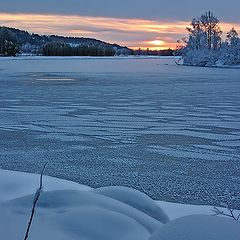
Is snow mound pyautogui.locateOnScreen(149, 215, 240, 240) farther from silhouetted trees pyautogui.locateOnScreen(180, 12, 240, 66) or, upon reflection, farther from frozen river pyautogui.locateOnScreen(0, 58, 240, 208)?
silhouetted trees pyautogui.locateOnScreen(180, 12, 240, 66)

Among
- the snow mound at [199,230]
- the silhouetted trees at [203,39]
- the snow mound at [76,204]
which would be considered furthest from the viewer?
the silhouetted trees at [203,39]

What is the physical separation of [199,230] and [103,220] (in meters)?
0.92

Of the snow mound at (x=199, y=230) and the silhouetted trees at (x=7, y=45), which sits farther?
the silhouetted trees at (x=7, y=45)

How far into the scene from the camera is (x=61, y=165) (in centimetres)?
586

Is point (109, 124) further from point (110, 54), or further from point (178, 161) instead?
point (110, 54)

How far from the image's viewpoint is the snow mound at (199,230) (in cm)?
184

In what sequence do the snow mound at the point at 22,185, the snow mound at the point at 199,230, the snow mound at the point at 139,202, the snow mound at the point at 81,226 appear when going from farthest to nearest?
the snow mound at the point at 22,185, the snow mound at the point at 139,202, the snow mound at the point at 81,226, the snow mound at the point at 199,230

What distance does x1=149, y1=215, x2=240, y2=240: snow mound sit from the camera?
1.84 meters

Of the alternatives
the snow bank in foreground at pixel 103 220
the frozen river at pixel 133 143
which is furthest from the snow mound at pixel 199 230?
the frozen river at pixel 133 143

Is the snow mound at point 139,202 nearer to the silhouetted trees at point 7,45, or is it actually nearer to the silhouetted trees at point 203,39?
the silhouetted trees at point 203,39

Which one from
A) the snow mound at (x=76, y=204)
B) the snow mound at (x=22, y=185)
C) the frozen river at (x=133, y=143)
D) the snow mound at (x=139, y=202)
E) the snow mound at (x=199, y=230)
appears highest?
the snow mound at (x=199, y=230)

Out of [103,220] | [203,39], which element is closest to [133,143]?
[103,220]

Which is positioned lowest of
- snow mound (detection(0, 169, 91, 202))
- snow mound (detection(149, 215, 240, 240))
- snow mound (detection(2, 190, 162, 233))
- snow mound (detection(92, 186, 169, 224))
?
snow mound (detection(0, 169, 91, 202))

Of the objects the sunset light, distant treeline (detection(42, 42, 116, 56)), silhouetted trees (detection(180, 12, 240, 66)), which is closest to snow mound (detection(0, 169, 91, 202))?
the sunset light
